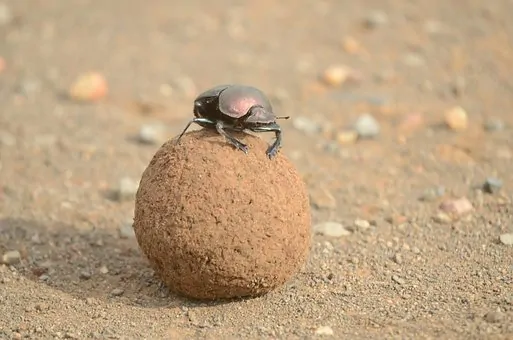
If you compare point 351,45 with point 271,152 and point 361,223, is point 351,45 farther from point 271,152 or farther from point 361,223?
point 271,152

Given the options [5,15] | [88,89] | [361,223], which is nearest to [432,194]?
[361,223]

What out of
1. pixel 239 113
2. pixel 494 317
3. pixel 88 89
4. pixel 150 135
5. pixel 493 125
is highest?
pixel 239 113

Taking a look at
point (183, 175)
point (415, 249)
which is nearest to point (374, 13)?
point (415, 249)

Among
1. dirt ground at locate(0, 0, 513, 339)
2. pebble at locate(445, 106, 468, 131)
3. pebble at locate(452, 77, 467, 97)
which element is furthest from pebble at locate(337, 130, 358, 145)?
pebble at locate(452, 77, 467, 97)

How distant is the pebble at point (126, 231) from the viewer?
5113mm

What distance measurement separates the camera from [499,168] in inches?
238

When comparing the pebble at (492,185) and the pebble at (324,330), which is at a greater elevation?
the pebble at (324,330)

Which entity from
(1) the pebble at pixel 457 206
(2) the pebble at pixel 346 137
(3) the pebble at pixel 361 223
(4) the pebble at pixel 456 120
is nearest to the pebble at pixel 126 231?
(3) the pebble at pixel 361 223

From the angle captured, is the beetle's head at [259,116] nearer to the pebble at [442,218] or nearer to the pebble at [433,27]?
the pebble at [442,218]

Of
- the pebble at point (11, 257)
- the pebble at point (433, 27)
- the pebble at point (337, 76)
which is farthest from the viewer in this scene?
the pebble at point (433, 27)

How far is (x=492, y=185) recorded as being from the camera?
554 centimetres

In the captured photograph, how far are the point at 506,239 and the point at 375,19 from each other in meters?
4.91

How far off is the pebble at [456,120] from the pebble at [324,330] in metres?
3.69

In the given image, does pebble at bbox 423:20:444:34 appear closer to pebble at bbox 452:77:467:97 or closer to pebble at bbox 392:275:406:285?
pebble at bbox 452:77:467:97
